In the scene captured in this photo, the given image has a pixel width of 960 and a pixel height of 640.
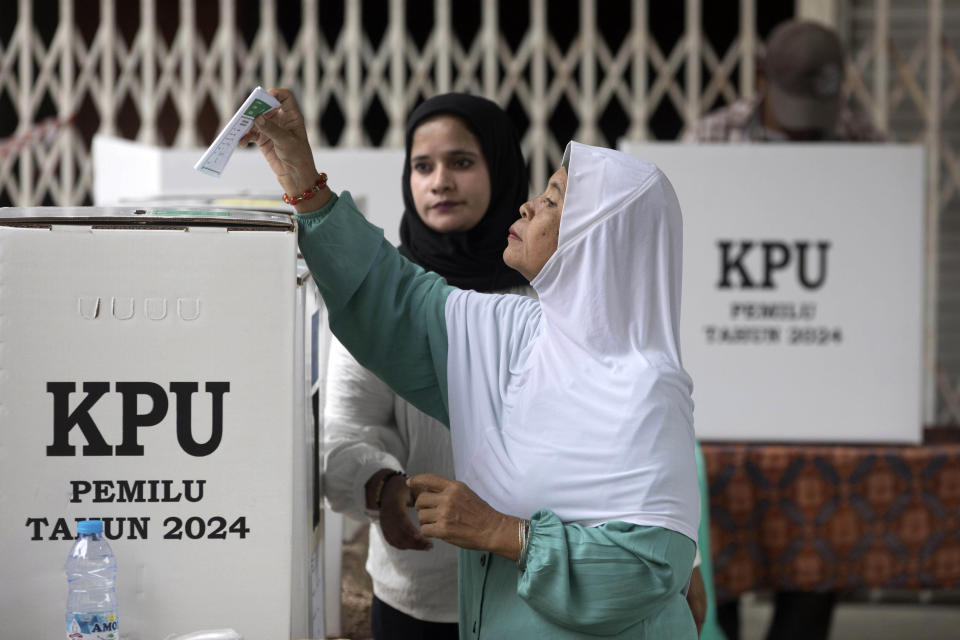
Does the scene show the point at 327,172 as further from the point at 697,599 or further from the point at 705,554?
the point at 697,599

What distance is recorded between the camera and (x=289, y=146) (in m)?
1.24

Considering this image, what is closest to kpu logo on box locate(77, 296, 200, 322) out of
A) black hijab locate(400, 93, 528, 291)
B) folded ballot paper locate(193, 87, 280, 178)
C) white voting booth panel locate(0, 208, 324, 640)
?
white voting booth panel locate(0, 208, 324, 640)

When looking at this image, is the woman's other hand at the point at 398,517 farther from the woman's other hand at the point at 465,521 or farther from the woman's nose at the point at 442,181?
the woman's nose at the point at 442,181

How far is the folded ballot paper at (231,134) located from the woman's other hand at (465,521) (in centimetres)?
40

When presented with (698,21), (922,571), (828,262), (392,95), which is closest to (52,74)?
(392,95)

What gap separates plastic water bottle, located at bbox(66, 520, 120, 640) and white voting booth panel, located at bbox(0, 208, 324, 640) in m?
0.01

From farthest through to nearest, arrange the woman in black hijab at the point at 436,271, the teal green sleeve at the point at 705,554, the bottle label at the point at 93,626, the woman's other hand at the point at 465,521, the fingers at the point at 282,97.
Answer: the teal green sleeve at the point at 705,554, the woman in black hijab at the point at 436,271, the fingers at the point at 282,97, the woman's other hand at the point at 465,521, the bottle label at the point at 93,626

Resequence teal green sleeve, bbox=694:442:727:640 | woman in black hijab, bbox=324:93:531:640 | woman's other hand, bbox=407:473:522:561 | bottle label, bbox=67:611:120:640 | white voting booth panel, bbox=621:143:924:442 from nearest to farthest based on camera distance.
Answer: bottle label, bbox=67:611:120:640, woman's other hand, bbox=407:473:522:561, woman in black hijab, bbox=324:93:531:640, teal green sleeve, bbox=694:442:727:640, white voting booth panel, bbox=621:143:924:442

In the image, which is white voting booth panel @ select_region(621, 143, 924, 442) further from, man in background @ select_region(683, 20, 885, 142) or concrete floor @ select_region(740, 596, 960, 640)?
concrete floor @ select_region(740, 596, 960, 640)

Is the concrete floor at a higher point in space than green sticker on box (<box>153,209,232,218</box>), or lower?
lower

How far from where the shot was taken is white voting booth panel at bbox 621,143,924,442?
2.24 metres

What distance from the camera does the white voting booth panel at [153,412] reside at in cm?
107

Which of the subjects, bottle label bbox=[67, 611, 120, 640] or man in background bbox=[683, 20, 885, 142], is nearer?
bottle label bbox=[67, 611, 120, 640]

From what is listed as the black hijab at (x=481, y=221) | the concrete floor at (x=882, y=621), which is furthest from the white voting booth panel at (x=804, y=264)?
the concrete floor at (x=882, y=621)
